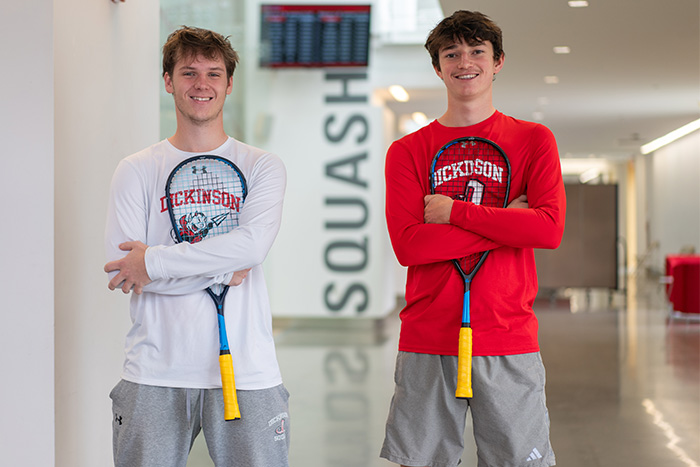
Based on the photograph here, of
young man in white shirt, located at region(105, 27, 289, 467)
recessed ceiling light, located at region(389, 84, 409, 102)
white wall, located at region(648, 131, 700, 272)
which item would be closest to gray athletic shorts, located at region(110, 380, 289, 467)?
young man in white shirt, located at region(105, 27, 289, 467)

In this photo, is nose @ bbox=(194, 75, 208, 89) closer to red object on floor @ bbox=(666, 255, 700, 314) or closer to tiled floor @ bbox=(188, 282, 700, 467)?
tiled floor @ bbox=(188, 282, 700, 467)

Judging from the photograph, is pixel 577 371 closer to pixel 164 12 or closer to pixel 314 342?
pixel 314 342

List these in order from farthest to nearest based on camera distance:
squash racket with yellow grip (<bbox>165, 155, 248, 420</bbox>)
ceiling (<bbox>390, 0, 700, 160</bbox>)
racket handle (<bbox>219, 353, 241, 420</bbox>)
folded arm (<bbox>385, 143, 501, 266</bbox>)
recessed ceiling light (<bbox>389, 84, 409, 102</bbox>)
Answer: recessed ceiling light (<bbox>389, 84, 409, 102</bbox>) < ceiling (<bbox>390, 0, 700, 160</bbox>) < folded arm (<bbox>385, 143, 501, 266</bbox>) < squash racket with yellow grip (<bbox>165, 155, 248, 420</bbox>) < racket handle (<bbox>219, 353, 241, 420</bbox>)

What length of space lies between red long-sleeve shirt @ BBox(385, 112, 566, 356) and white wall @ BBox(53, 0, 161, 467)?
1041 millimetres

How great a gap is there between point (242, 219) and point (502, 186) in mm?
716

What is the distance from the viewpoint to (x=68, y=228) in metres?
2.41

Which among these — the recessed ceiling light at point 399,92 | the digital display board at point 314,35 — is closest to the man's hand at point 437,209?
the digital display board at point 314,35

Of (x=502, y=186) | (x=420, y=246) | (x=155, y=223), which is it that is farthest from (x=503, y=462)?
(x=155, y=223)

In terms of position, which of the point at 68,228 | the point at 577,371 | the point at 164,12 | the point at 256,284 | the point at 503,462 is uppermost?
the point at 164,12

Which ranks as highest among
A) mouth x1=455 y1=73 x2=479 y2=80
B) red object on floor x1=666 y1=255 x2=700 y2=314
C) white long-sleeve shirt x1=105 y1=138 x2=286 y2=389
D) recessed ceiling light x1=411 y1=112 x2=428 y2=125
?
recessed ceiling light x1=411 y1=112 x2=428 y2=125

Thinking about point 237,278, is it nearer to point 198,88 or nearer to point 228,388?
point 228,388

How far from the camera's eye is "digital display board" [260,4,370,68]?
7859 mm

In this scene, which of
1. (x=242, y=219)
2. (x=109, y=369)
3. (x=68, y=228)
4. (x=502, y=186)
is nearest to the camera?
(x=242, y=219)

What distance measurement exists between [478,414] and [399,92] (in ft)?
22.3
